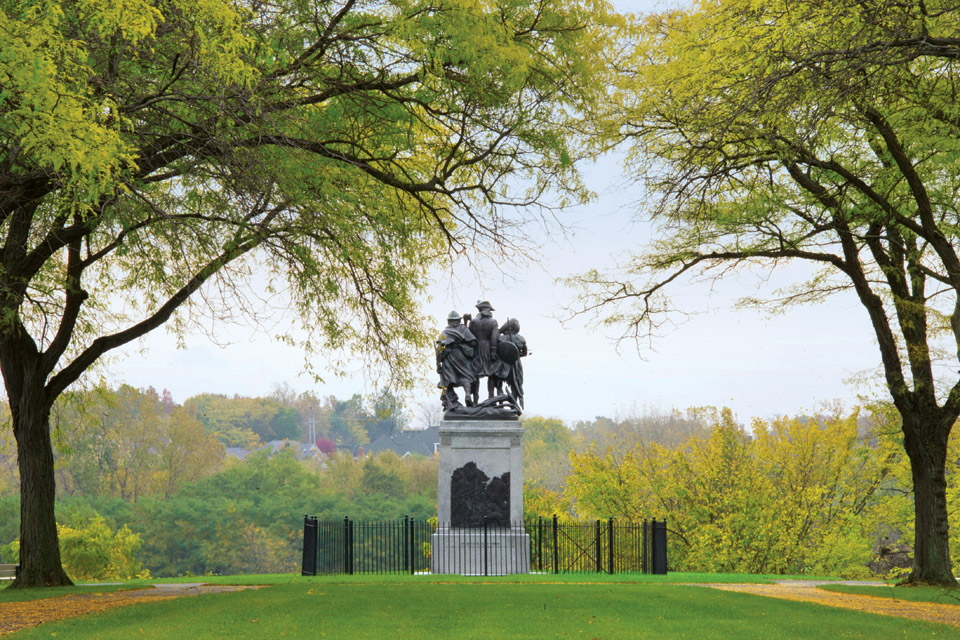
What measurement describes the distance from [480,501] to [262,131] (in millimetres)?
11230

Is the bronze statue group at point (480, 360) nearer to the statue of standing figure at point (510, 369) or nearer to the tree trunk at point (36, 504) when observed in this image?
the statue of standing figure at point (510, 369)

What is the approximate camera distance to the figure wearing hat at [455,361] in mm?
20016

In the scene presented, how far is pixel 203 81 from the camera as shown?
29.0 feet


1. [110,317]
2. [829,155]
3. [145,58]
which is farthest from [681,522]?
[145,58]

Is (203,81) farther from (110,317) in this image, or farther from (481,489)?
(481,489)

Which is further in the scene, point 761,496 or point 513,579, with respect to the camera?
point 761,496

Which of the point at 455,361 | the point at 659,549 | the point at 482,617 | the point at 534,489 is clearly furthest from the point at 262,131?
the point at 534,489

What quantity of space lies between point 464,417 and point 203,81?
11848 mm

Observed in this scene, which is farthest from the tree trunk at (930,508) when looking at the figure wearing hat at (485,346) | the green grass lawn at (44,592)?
the green grass lawn at (44,592)

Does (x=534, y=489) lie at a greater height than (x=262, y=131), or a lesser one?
lesser

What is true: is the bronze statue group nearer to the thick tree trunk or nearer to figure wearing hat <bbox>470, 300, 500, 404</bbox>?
figure wearing hat <bbox>470, 300, 500, 404</bbox>

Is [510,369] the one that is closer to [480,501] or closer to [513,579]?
[480,501]

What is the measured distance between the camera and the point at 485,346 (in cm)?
2036

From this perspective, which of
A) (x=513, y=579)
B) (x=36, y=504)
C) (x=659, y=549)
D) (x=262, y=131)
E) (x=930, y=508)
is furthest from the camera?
(x=659, y=549)
